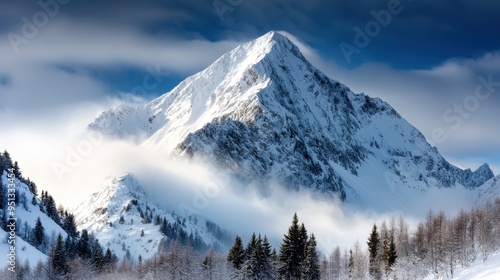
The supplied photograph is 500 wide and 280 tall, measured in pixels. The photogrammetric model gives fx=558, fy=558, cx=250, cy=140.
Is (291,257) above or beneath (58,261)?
beneath

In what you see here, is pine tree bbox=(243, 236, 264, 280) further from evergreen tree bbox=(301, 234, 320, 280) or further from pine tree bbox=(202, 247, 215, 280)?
pine tree bbox=(202, 247, 215, 280)

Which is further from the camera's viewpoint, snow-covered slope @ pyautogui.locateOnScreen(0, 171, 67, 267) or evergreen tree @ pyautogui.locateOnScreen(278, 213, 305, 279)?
snow-covered slope @ pyautogui.locateOnScreen(0, 171, 67, 267)

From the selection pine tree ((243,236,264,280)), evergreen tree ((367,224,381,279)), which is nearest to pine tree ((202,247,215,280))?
pine tree ((243,236,264,280))

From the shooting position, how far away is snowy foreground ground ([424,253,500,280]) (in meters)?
83.9

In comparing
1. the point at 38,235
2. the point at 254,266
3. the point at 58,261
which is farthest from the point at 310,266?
the point at 38,235

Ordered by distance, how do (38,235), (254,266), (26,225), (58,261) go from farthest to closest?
(38,235) < (26,225) < (58,261) < (254,266)

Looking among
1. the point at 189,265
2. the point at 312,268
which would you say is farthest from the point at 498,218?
the point at 189,265

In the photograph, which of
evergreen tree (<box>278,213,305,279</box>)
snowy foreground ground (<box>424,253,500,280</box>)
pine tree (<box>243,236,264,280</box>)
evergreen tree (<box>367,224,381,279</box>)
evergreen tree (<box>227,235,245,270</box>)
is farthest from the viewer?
evergreen tree (<box>367,224,381,279</box>)

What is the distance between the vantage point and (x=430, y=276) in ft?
389

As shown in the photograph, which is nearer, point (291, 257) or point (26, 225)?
point (291, 257)

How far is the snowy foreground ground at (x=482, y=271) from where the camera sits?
8395 cm

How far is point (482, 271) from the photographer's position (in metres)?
92.4

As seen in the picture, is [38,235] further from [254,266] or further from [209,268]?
[254,266]

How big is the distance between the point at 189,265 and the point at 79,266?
95.6ft
